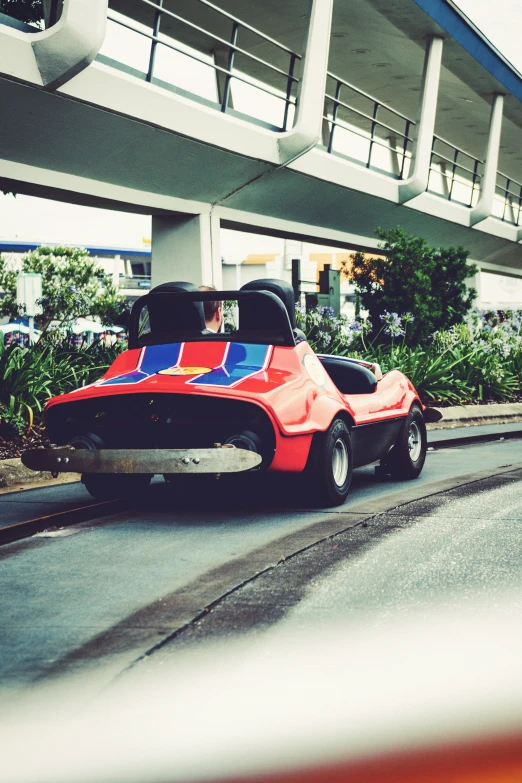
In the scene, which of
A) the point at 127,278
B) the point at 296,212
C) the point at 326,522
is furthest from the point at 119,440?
the point at 127,278

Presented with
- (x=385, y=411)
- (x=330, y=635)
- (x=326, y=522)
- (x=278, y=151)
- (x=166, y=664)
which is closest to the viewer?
(x=166, y=664)

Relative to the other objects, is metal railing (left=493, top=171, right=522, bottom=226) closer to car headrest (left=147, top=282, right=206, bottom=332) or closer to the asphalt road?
the asphalt road

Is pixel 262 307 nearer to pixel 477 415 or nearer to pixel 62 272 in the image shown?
pixel 477 415

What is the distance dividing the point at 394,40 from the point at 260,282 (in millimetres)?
15141

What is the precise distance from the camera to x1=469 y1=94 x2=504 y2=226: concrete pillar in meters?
25.5

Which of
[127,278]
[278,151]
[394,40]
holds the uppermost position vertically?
[394,40]

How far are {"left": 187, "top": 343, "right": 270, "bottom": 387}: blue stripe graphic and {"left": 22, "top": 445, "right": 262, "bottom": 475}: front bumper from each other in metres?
0.51

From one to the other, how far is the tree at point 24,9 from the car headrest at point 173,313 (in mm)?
7283

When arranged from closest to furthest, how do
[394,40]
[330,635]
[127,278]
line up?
[330,635]
[394,40]
[127,278]

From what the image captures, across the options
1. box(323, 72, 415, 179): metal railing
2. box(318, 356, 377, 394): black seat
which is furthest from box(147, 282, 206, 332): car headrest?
box(323, 72, 415, 179): metal railing

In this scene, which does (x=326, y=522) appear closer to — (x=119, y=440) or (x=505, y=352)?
(x=119, y=440)

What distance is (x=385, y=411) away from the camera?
26.0 ft

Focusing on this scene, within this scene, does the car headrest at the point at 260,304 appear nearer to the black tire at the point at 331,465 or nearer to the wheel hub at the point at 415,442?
the black tire at the point at 331,465

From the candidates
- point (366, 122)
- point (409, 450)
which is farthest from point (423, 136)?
point (409, 450)
